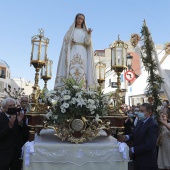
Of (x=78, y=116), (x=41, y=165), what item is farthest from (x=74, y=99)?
(x=41, y=165)

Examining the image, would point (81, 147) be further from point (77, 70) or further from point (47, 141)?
point (77, 70)

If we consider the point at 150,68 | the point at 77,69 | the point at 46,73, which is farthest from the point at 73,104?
the point at 46,73

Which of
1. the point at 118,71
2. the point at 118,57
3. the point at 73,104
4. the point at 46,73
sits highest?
the point at 46,73

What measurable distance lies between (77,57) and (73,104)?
225cm

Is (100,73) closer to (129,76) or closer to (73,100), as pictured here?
(73,100)

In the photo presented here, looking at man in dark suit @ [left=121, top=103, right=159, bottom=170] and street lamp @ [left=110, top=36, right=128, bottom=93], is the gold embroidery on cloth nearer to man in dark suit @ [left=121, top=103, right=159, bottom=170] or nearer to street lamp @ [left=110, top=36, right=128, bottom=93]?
street lamp @ [left=110, top=36, right=128, bottom=93]

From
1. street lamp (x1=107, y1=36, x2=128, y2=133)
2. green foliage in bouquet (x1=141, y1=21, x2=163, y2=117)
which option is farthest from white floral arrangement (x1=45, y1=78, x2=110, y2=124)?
green foliage in bouquet (x1=141, y1=21, x2=163, y2=117)

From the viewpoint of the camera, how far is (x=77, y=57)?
564 centimetres

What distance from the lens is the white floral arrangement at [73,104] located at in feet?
11.7

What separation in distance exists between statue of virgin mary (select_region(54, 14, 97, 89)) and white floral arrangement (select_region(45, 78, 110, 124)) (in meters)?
1.61

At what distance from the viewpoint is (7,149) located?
3830mm

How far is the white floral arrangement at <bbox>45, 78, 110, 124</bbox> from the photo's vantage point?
11.7 ft

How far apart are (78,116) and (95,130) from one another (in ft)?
1.21

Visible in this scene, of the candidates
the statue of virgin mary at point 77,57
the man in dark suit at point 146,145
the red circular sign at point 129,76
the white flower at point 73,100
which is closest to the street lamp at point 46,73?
the statue of virgin mary at point 77,57
